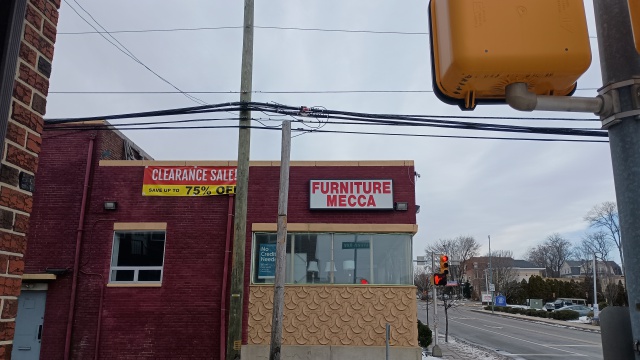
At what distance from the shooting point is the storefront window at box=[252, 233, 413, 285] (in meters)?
13.9

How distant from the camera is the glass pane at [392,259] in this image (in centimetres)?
1380

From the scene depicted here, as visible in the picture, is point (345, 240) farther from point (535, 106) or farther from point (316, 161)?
point (535, 106)

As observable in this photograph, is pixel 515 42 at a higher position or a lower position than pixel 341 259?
higher

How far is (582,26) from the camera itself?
78.9 inches

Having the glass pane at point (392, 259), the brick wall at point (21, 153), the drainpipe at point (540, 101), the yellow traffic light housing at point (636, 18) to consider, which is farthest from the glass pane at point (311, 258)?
the yellow traffic light housing at point (636, 18)

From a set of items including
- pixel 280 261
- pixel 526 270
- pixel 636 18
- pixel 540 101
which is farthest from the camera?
pixel 526 270

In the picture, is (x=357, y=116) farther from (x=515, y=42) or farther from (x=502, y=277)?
(x=502, y=277)

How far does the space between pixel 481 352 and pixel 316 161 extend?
39.4 ft

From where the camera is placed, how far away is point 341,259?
14.0 m

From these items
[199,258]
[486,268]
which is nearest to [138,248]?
[199,258]

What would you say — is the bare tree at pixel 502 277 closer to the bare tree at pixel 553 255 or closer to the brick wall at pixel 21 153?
the bare tree at pixel 553 255

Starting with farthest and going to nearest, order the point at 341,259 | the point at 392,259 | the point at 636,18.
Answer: the point at 341,259, the point at 392,259, the point at 636,18

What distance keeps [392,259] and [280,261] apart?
17.1 feet

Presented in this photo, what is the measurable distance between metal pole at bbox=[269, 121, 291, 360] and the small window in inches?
227
